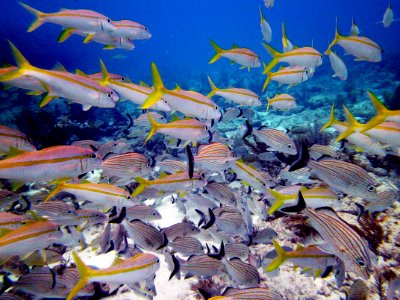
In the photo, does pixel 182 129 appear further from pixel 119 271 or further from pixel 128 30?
pixel 128 30

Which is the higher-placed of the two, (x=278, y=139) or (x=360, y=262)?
(x=278, y=139)

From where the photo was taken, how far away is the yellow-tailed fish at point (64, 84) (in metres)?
3.36

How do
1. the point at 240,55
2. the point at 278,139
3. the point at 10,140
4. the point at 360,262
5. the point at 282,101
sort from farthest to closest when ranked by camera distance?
the point at 282,101 → the point at 240,55 → the point at 278,139 → the point at 10,140 → the point at 360,262

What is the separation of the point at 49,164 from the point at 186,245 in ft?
6.71

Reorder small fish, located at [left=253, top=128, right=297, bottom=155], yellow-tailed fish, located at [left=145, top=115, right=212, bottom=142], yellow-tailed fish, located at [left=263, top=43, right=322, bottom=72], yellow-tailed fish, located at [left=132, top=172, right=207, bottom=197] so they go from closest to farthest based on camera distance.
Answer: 1. yellow-tailed fish, located at [left=132, top=172, right=207, bottom=197]
2. yellow-tailed fish, located at [left=145, top=115, right=212, bottom=142]
3. small fish, located at [left=253, top=128, right=297, bottom=155]
4. yellow-tailed fish, located at [left=263, top=43, right=322, bottom=72]

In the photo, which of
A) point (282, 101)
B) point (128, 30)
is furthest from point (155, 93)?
point (282, 101)

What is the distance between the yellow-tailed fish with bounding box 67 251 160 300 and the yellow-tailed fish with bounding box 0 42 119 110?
2.25 meters

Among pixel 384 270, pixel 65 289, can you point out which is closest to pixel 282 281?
pixel 384 270

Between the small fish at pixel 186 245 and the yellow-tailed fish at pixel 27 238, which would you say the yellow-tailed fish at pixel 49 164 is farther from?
the small fish at pixel 186 245

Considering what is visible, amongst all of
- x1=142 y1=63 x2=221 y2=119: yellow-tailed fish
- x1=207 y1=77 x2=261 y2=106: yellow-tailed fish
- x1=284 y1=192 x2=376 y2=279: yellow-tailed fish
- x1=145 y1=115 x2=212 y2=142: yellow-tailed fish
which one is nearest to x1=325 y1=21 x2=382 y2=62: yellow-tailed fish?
x1=207 y1=77 x2=261 y2=106: yellow-tailed fish

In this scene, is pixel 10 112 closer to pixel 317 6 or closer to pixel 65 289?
pixel 65 289

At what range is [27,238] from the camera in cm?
278

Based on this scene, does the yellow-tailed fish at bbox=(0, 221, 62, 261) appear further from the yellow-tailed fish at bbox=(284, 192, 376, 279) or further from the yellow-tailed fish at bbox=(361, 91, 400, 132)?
the yellow-tailed fish at bbox=(361, 91, 400, 132)

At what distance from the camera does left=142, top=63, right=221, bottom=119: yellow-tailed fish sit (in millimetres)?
3922
